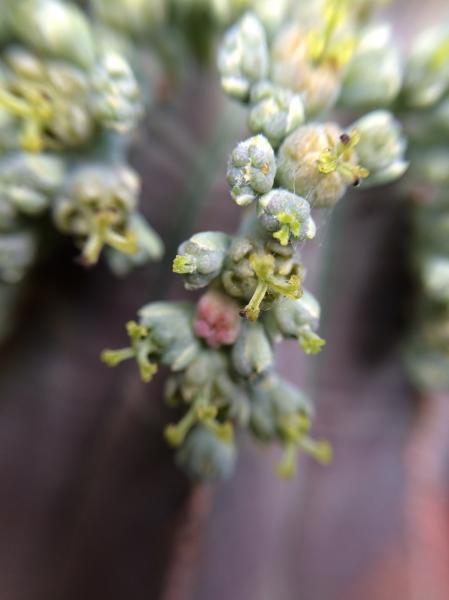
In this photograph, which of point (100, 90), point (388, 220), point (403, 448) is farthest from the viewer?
point (403, 448)

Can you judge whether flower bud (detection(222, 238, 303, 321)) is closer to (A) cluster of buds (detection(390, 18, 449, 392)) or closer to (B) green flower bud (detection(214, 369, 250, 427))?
Answer: (B) green flower bud (detection(214, 369, 250, 427))

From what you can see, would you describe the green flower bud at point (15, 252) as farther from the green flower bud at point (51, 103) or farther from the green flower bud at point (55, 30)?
the green flower bud at point (55, 30)

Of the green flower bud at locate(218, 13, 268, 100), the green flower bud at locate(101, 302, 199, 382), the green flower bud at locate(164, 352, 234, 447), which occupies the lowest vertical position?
the green flower bud at locate(164, 352, 234, 447)

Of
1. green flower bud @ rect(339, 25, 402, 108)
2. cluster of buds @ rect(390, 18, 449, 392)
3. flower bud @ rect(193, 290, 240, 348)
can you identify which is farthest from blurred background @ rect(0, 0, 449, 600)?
flower bud @ rect(193, 290, 240, 348)

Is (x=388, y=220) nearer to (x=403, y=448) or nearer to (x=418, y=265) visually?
(x=418, y=265)

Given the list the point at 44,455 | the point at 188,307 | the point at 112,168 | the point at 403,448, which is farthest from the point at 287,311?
the point at 403,448

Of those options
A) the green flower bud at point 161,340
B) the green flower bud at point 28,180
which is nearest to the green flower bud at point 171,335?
the green flower bud at point 161,340

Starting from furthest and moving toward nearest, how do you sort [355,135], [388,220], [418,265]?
[388,220]
[418,265]
[355,135]
